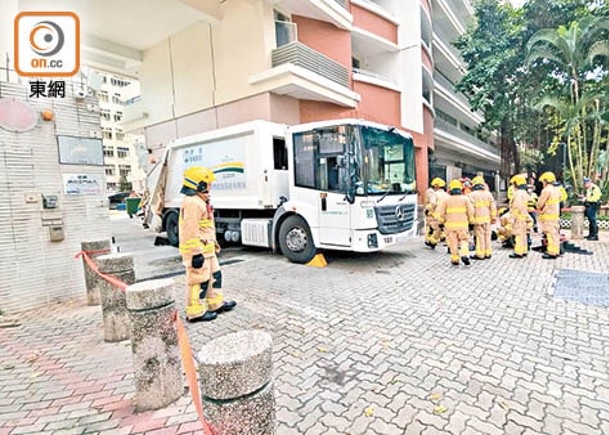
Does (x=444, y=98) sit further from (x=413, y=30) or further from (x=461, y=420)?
(x=461, y=420)

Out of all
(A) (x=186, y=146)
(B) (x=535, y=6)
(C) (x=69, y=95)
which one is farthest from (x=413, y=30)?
(C) (x=69, y=95)

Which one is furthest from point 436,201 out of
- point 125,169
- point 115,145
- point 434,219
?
point 115,145

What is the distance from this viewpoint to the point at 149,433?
2.28 m

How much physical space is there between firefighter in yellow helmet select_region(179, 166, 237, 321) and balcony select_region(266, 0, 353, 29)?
9151 millimetres

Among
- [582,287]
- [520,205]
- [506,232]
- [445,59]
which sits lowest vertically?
[582,287]

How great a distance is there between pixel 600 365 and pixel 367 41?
1467 centimetres

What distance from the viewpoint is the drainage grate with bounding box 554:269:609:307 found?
4695mm

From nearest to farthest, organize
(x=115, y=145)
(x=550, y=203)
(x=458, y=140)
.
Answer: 1. (x=550, y=203)
2. (x=458, y=140)
3. (x=115, y=145)

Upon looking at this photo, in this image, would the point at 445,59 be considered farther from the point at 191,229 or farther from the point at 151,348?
the point at 151,348

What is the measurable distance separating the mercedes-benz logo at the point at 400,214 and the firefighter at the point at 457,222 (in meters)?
0.89

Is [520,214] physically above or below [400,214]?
below

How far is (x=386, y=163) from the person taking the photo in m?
6.69

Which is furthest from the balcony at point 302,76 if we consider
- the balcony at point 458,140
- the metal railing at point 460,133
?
the metal railing at point 460,133

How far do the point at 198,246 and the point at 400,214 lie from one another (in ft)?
14.2
